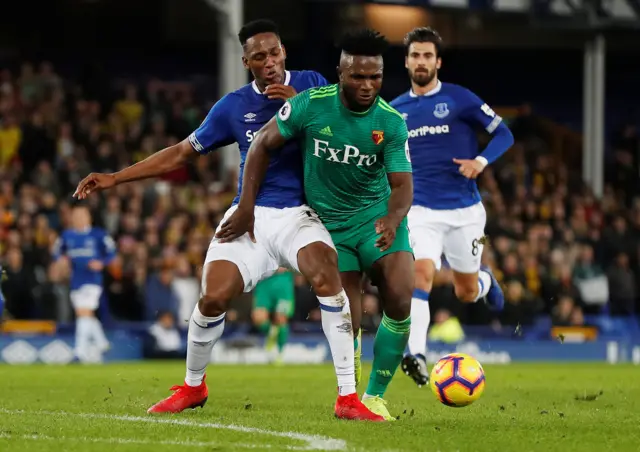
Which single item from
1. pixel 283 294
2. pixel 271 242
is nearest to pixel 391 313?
pixel 271 242

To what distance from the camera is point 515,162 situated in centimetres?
2500

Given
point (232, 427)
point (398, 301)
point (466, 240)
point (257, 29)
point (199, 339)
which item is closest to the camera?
point (232, 427)

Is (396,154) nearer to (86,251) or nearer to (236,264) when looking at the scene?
(236,264)

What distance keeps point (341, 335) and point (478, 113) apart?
3788mm

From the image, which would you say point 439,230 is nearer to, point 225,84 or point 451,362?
point 451,362

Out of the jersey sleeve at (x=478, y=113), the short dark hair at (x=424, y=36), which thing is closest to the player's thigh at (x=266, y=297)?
the jersey sleeve at (x=478, y=113)

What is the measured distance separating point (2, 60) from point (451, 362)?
19.8 metres

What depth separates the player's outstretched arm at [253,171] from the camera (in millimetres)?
7133

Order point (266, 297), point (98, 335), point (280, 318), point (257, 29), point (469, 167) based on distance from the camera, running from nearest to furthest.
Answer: point (257, 29) → point (469, 167) → point (98, 335) → point (280, 318) → point (266, 297)

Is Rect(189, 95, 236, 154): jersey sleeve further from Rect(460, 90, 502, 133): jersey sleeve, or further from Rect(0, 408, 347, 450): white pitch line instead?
Rect(460, 90, 502, 133): jersey sleeve

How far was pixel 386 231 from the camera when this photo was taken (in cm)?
698

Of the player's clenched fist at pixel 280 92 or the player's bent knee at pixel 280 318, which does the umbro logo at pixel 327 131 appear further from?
the player's bent knee at pixel 280 318

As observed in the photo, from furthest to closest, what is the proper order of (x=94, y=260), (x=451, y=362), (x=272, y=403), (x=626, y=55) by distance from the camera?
(x=626, y=55) < (x=94, y=260) < (x=272, y=403) < (x=451, y=362)

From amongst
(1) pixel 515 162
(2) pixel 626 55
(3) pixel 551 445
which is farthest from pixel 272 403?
(2) pixel 626 55
